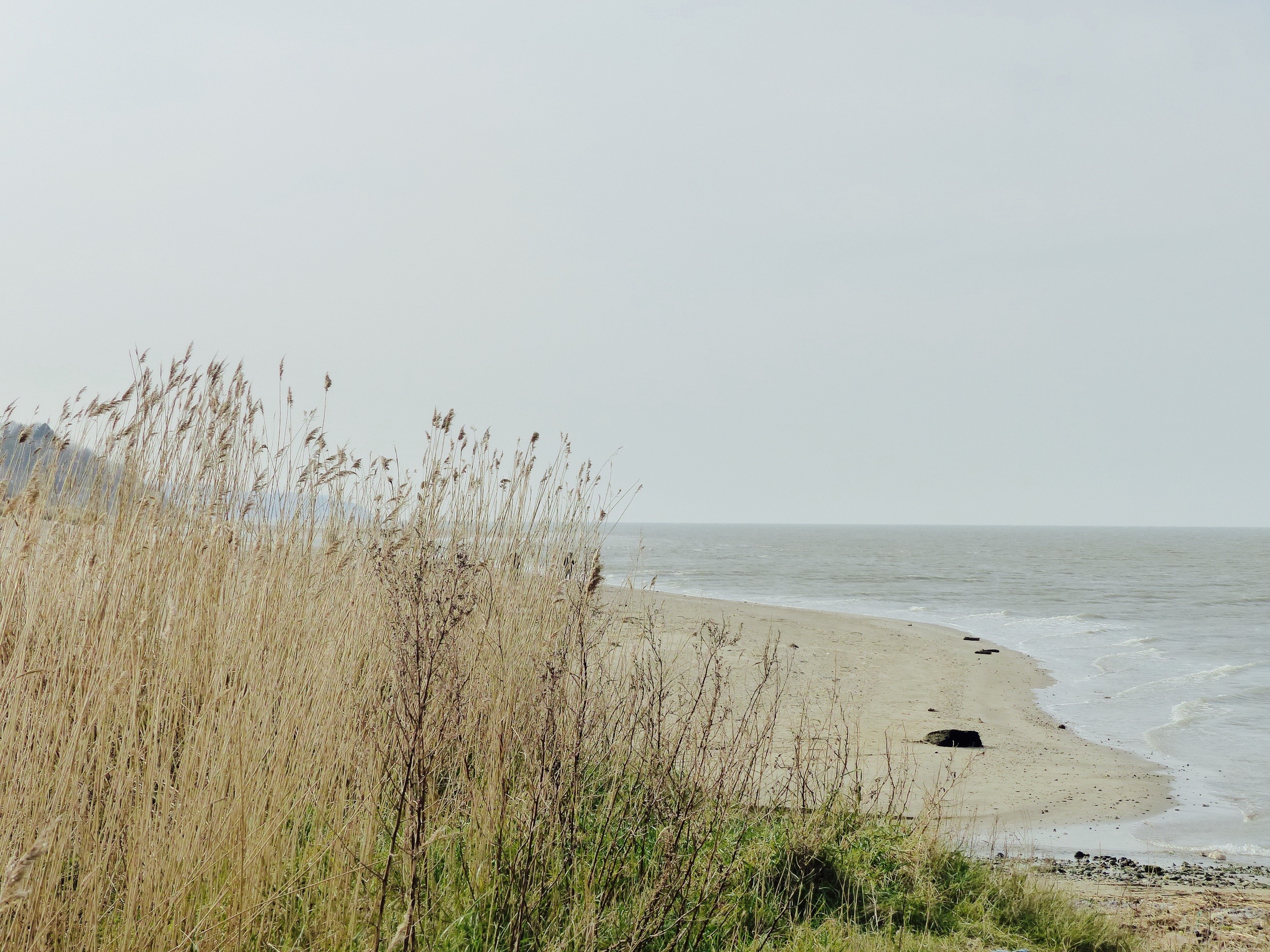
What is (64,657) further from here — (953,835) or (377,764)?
(953,835)

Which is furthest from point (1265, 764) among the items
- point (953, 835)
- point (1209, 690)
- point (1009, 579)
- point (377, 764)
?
point (1009, 579)

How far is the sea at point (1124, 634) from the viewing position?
760 centimetres

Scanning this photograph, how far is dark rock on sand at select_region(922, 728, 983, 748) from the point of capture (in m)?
9.34

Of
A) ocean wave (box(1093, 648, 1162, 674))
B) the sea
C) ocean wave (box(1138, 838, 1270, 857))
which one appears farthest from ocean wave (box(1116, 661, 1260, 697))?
ocean wave (box(1138, 838, 1270, 857))

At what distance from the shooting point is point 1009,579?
3831cm

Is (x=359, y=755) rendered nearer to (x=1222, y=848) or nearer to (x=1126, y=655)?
(x=1222, y=848)

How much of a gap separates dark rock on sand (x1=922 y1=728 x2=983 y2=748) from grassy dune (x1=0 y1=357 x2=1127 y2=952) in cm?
478

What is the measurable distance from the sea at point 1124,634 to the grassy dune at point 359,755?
91cm

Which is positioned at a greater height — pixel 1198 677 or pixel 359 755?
pixel 359 755

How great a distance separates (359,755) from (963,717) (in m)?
9.68

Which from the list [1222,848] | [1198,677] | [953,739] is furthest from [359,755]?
[1198,677]

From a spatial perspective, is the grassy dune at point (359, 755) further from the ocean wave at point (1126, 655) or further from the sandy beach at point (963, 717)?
the ocean wave at point (1126, 655)

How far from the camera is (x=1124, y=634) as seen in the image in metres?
20.2

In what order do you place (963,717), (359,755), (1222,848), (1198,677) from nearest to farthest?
(359,755), (1222,848), (963,717), (1198,677)
